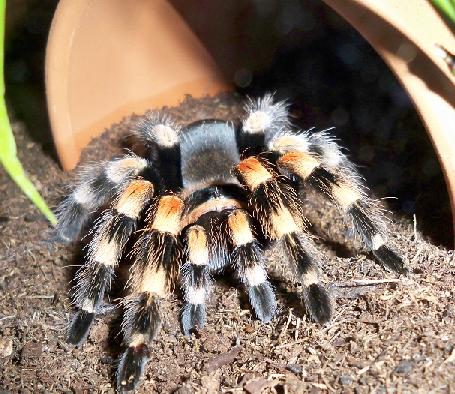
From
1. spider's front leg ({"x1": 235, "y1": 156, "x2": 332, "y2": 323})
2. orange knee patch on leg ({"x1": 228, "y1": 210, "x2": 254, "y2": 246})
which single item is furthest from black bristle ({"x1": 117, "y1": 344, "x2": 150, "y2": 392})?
spider's front leg ({"x1": 235, "y1": 156, "x2": 332, "y2": 323})

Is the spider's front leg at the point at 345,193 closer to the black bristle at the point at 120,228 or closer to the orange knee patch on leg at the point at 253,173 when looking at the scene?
the orange knee patch on leg at the point at 253,173

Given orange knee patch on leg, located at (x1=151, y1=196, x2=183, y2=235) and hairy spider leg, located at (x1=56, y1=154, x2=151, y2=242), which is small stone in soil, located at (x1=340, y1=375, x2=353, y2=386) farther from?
hairy spider leg, located at (x1=56, y1=154, x2=151, y2=242)

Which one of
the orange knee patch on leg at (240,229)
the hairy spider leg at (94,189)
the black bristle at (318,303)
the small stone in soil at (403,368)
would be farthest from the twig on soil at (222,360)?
the hairy spider leg at (94,189)

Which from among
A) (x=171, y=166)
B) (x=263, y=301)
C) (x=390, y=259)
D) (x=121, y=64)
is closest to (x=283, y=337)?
(x=263, y=301)

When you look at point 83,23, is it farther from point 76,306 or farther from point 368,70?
point 368,70

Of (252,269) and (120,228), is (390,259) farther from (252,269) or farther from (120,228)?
(120,228)

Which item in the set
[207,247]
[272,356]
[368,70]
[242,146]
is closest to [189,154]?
[242,146]
